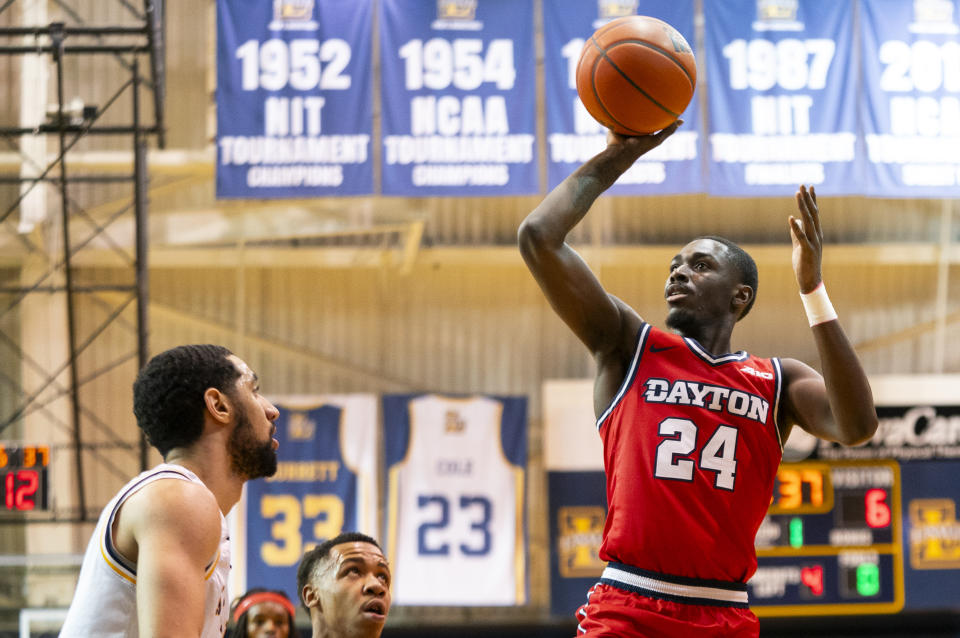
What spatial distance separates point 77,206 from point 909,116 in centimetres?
770

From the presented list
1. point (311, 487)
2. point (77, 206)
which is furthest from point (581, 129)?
point (77, 206)

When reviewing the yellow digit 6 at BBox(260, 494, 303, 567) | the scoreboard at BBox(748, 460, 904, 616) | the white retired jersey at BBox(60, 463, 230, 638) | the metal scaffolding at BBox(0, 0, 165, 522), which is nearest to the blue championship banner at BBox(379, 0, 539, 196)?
the metal scaffolding at BBox(0, 0, 165, 522)

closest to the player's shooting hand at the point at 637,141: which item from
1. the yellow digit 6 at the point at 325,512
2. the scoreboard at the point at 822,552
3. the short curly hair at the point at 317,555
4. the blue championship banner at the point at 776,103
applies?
the short curly hair at the point at 317,555

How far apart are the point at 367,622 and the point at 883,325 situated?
11.0m

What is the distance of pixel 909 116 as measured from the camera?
1034 centimetres

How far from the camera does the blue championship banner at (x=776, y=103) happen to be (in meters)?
10.3

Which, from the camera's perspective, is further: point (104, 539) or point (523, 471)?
point (523, 471)

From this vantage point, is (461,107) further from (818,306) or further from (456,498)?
(818,306)

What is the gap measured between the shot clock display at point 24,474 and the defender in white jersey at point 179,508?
798 cm

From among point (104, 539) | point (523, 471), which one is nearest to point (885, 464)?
point (523, 471)

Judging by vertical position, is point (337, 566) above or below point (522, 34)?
below

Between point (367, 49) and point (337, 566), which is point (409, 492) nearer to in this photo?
point (367, 49)

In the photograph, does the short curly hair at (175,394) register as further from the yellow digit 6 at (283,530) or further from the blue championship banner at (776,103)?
the yellow digit 6 at (283,530)

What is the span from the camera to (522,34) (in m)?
10.3
